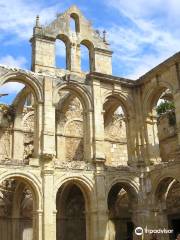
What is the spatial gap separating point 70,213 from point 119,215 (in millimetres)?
3002

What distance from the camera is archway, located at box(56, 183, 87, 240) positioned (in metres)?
21.4

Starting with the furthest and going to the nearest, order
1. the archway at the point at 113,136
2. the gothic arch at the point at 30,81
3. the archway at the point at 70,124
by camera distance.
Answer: the archway at the point at 113,136 → the archway at the point at 70,124 → the gothic arch at the point at 30,81

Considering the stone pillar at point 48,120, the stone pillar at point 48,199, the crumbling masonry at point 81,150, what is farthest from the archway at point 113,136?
the stone pillar at point 48,199

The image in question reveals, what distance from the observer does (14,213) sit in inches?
795

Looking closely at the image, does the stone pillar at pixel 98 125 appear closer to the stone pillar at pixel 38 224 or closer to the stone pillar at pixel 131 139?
the stone pillar at pixel 131 139

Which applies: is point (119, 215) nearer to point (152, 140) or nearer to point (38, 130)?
point (152, 140)

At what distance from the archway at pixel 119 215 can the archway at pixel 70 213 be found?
167cm

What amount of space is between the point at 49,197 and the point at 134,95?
26.0 feet

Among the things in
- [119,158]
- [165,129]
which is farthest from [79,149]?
[165,129]

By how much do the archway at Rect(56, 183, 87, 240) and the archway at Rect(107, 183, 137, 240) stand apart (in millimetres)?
1672

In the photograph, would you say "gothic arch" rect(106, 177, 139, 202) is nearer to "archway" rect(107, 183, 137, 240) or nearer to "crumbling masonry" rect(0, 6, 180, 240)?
"crumbling masonry" rect(0, 6, 180, 240)

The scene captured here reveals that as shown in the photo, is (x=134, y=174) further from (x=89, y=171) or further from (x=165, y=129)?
(x=165, y=129)

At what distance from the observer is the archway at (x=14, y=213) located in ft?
65.9

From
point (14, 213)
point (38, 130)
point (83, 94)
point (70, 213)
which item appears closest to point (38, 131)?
point (38, 130)
